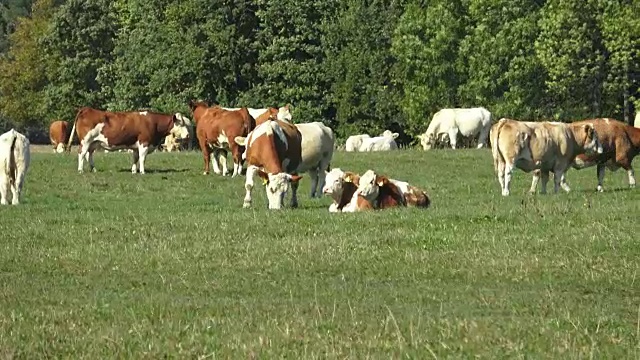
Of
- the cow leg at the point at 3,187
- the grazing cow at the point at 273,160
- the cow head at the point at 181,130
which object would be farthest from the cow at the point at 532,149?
the cow head at the point at 181,130

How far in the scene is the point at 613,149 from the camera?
3153cm

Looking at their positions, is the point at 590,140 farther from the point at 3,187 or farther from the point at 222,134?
the point at 3,187

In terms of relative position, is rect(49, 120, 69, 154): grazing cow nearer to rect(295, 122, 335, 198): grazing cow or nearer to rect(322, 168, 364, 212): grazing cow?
rect(295, 122, 335, 198): grazing cow

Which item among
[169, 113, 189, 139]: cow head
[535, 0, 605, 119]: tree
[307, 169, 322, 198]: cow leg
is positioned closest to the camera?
[307, 169, 322, 198]: cow leg

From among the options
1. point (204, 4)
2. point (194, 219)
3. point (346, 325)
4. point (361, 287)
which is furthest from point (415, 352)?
point (204, 4)

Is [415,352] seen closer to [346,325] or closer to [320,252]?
[346,325]

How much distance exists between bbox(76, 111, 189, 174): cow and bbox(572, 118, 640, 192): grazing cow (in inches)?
479

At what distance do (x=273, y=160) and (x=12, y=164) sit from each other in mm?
5599

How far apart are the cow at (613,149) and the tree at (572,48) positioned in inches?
1200

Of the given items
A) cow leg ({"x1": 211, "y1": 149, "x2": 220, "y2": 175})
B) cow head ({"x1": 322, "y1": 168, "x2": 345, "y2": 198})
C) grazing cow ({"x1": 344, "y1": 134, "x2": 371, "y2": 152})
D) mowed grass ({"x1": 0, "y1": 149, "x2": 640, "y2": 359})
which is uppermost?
mowed grass ({"x1": 0, "y1": 149, "x2": 640, "y2": 359})

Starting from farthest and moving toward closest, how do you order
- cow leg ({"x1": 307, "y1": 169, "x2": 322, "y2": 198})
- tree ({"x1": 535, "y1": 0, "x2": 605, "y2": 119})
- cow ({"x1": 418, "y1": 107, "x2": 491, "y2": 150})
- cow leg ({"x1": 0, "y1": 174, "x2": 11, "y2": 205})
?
tree ({"x1": 535, "y1": 0, "x2": 605, "y2": 119}), cow ({"x1": 418, "y1": 107, "x2": 491, "y2": 150}), cow leg ({"x1": 307, "y1": 169, "x2": 322, "y2": 198}), cow leg ({"x1": 0, "y1": 174, "x2": 11, "y2": 205})

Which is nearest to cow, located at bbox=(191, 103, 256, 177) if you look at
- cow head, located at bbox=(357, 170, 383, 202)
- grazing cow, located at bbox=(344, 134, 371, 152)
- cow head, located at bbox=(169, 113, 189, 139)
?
cow head, located at bbox=(169, 113, 189, 139)

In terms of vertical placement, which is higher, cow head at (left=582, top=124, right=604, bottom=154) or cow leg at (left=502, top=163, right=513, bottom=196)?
cow head at (left=582, top=124, right=604, bottom=154)

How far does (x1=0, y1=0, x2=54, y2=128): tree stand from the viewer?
87.9 m
